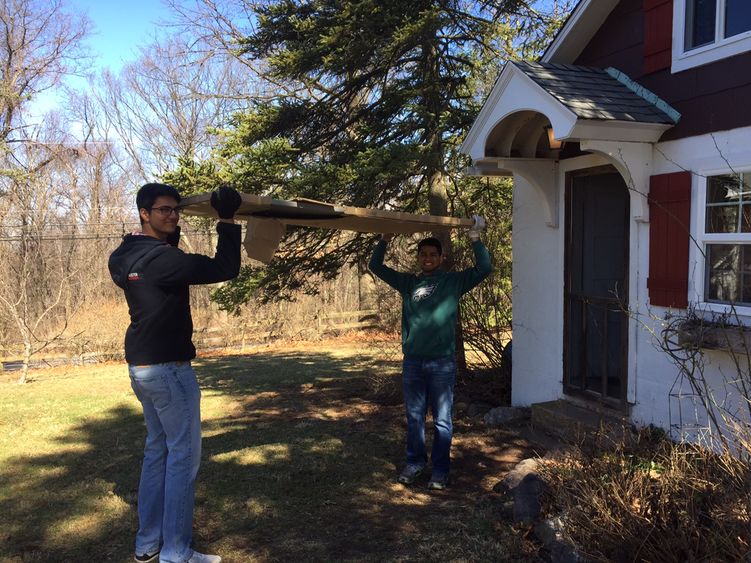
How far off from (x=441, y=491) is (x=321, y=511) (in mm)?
981

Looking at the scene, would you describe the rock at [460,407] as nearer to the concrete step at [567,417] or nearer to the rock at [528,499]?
the concrete step at [567,417]

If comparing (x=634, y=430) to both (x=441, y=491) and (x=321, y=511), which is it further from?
(x=321, y=511)

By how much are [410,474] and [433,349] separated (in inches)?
42.9

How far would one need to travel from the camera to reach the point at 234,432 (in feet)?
21.8

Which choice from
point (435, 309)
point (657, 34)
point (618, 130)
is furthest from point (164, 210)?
point (657, 34)

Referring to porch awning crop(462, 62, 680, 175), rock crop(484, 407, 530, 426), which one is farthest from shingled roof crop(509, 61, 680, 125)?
rock crop(484, 407, 530, 426)

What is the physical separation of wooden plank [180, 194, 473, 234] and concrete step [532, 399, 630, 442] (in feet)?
7.13

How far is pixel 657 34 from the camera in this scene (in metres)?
5.00

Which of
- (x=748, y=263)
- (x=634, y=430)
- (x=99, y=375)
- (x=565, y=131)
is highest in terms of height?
(x=565, y=131)

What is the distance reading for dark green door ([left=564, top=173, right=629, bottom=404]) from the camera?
602cm

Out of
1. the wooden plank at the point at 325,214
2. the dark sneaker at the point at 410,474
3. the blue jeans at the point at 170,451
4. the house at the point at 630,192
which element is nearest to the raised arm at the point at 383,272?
the wooden plank at the point at 325,214

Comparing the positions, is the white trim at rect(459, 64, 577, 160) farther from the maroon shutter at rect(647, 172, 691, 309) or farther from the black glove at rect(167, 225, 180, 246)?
the black glove at rect(167, 225, 180, 246)

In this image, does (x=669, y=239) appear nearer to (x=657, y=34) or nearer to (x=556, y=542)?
(x=657, y=34)

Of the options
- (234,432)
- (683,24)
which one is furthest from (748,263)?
(234,432)
